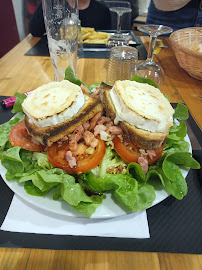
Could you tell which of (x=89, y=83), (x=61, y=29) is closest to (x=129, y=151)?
(x=89, y=83)

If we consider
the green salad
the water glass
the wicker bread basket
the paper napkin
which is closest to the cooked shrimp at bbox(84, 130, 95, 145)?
the green salad

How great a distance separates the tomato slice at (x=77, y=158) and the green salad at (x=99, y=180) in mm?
31

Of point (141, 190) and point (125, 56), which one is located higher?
point (125, 56)

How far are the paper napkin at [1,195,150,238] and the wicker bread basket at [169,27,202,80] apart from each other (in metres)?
1.75

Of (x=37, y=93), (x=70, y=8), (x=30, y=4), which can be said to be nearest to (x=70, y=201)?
(x=37, y=93)

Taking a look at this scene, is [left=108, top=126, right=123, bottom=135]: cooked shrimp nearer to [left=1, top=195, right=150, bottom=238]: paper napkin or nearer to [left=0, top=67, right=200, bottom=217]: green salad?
[left=0, top=67, right=200, bottom=217]: green salad

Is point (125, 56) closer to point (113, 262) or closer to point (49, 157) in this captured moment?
point (49, 157)

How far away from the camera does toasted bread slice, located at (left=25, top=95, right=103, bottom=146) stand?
3.63 feet

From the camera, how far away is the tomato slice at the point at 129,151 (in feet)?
3.68

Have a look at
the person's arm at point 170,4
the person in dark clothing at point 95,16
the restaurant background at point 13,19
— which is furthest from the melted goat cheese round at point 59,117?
the restaurant background at point 13,19

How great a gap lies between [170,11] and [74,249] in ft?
12.7

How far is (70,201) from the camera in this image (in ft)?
2.92

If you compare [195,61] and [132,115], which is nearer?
[132,115]

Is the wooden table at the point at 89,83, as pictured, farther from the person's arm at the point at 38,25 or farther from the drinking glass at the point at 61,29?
the drinking glass at the point at 61,29
